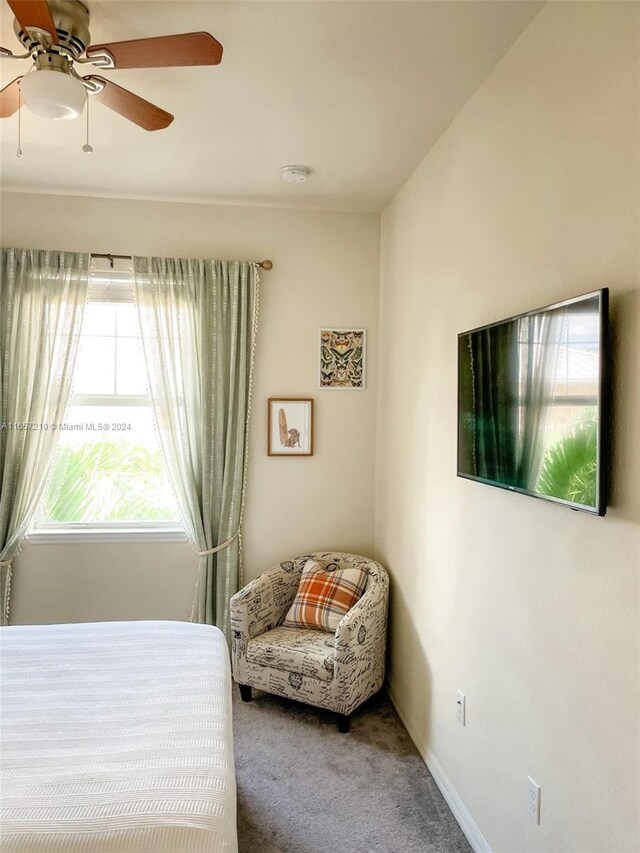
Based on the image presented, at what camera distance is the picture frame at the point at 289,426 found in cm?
359

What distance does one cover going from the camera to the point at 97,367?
3521mm

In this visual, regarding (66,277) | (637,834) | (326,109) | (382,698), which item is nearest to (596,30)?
(326,109)

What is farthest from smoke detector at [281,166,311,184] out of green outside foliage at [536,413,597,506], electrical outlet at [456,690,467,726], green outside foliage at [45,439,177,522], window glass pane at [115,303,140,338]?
electrical outlet at [456,690,467,726]

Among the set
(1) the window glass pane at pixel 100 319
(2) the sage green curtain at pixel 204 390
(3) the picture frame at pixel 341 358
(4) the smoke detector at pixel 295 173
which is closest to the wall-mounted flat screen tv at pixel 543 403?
(4) the smoke detector at pixel 295 173

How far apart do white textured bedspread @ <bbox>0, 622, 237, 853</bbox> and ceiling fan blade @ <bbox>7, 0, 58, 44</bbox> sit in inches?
77.3

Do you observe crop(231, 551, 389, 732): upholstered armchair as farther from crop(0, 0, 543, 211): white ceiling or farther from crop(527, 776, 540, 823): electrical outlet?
crop(0, 0, 543, 211): white ceiling

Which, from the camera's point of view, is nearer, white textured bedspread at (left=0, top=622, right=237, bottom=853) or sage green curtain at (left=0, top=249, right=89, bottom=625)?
white textured bedspread at (left=0, top=622, right=237, bottom=853)

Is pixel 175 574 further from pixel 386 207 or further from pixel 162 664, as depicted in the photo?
pixel 386 207

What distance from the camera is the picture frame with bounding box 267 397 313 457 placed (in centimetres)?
359

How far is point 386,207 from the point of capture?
3523 mm

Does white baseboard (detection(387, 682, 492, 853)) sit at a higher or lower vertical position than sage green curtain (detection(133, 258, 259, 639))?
lower

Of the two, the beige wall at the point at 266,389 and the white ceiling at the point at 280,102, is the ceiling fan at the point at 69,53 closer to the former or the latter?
the white ceiling at the point at 280,102

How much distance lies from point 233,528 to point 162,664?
4.69ft

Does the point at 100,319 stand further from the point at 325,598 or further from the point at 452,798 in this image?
the point at 452,798
